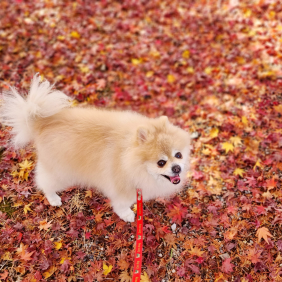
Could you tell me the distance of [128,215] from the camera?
3584 mm

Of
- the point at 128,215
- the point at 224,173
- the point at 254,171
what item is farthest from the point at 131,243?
the point at 254,171

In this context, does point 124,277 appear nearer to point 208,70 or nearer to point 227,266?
point 227,266

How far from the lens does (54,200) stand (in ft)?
11.9

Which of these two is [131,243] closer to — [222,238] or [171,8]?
[222,238]

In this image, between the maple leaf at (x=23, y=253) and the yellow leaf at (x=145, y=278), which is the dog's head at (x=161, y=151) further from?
the maple leaf at (x=23, y=253)

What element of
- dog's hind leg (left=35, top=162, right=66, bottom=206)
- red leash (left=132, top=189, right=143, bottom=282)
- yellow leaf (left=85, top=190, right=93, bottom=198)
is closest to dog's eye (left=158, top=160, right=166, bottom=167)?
red leash (left=132, top=189, right=143, bottom=282)

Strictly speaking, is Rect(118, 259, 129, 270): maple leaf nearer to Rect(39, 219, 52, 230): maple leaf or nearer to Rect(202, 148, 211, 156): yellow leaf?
Rect(39, 219, 52, 230): maple leaf

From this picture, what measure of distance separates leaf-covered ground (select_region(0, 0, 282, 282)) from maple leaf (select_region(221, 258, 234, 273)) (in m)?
0.01

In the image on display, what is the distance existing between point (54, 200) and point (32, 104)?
1556 mm

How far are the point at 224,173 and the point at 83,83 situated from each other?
11.7 feet

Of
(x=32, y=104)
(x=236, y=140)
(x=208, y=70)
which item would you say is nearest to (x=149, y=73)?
(x=208, y=70)

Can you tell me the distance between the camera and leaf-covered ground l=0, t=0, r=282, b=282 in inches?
129

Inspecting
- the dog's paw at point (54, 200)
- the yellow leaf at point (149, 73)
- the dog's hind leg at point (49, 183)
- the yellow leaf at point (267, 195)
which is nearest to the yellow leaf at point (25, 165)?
the dog's hind leg at point (49, 183)

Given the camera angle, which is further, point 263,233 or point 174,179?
point 263,233
